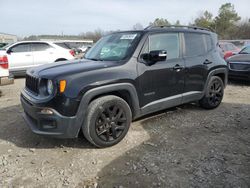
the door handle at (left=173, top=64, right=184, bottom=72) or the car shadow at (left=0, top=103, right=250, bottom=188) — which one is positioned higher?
the door handle at (left=173, top=64, right=184, bottom=72)

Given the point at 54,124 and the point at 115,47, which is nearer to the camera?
the point at 54,124

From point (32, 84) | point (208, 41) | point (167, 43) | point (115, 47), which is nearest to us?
point (32, 84)

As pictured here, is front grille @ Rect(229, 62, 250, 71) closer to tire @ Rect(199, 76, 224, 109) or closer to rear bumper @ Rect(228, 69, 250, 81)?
rear bumper @ Rect(228, 69, 250, 81)

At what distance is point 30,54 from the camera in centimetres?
1029

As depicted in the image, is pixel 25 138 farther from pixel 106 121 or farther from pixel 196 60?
pixel 196 60

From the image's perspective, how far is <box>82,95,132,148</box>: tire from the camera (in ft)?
11.6

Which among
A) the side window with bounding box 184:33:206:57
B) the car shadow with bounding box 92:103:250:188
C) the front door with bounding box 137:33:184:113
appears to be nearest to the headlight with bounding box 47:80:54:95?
the car shadow with bounding box 92:103:250:188

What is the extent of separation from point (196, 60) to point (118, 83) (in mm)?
2018

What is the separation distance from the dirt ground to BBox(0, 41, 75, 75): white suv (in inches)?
219

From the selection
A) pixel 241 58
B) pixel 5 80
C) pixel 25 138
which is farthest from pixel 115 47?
pixel 241 58

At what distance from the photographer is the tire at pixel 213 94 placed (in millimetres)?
5395

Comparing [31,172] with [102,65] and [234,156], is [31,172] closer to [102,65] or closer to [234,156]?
[102,65]

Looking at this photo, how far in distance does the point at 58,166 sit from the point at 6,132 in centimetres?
170

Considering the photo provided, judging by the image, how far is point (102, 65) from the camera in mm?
3803
